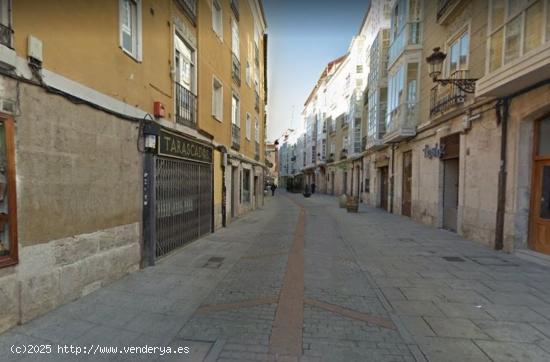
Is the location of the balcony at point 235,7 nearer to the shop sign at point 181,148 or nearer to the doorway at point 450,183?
the shop sign at point 181,148

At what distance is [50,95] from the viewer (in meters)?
3.57

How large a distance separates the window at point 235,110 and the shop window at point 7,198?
9.59m

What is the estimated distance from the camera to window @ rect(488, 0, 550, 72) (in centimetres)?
566

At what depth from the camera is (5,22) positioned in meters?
3.14

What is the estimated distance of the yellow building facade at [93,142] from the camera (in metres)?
3.25

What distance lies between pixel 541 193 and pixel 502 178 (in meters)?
0.84

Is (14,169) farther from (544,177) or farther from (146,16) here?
(544,177)

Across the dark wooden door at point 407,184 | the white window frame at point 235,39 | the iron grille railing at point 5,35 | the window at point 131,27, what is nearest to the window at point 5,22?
the iron grille railing at point 5,35

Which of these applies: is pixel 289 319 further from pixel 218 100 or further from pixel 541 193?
pixel 218 100

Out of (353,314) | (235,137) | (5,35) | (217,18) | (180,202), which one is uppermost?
(217,18)

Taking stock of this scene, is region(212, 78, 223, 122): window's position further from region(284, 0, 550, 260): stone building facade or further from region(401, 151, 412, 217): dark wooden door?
region(401, 151, 412, 217): dark wooden door

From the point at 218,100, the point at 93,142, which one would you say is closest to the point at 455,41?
the point at 218,100

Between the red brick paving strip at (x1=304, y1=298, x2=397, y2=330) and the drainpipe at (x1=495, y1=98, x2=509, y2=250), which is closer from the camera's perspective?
the red brick paving strip at (x1=304, y1=298, x2=397, y2=330)

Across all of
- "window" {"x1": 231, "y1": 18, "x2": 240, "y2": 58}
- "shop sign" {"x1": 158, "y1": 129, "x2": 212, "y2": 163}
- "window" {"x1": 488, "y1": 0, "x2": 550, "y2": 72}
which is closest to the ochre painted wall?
"shop sign" {"x1": 158, "y1": 129, "x2": 212, "y2": 163}
